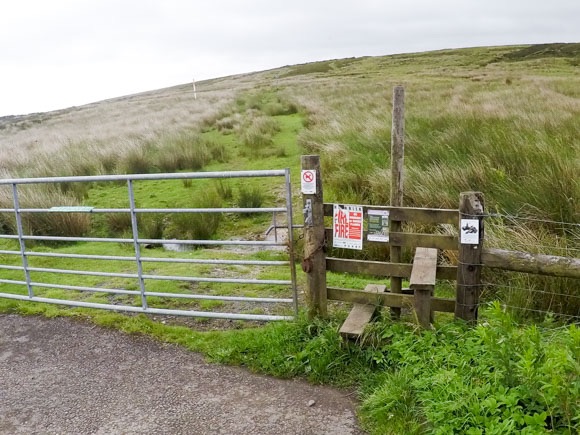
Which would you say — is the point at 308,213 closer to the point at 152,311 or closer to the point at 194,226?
the point at 152,311

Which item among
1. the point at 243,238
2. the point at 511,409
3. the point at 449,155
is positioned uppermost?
the point at 449,155

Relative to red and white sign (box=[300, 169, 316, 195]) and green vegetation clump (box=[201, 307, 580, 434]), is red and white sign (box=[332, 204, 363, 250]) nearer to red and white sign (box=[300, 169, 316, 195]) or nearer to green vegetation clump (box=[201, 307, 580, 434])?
red and white sign (box=[300, 169, 316, 195])

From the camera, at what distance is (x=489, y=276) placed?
5090 mm

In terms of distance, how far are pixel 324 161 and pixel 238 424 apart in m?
7.43

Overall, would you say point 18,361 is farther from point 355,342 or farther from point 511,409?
point 511,409

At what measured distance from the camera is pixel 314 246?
4281 mm

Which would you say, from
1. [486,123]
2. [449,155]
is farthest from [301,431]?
[486,123]

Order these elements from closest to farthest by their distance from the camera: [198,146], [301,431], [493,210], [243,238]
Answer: [301,431] < [493,210] < [243,238] < [198,146]

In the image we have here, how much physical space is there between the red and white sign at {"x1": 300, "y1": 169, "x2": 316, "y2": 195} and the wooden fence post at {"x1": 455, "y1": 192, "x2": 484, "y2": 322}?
45.3 inches

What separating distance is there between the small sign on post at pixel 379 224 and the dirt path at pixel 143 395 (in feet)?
4.09

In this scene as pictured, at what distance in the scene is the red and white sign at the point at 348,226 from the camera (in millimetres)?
4134

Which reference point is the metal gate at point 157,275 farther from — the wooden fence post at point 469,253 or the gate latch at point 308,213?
the wooden fence post at point 469,253

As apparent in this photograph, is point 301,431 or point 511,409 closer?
point 511,409

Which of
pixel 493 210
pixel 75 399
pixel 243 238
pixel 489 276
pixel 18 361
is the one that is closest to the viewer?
pixel 75 399
